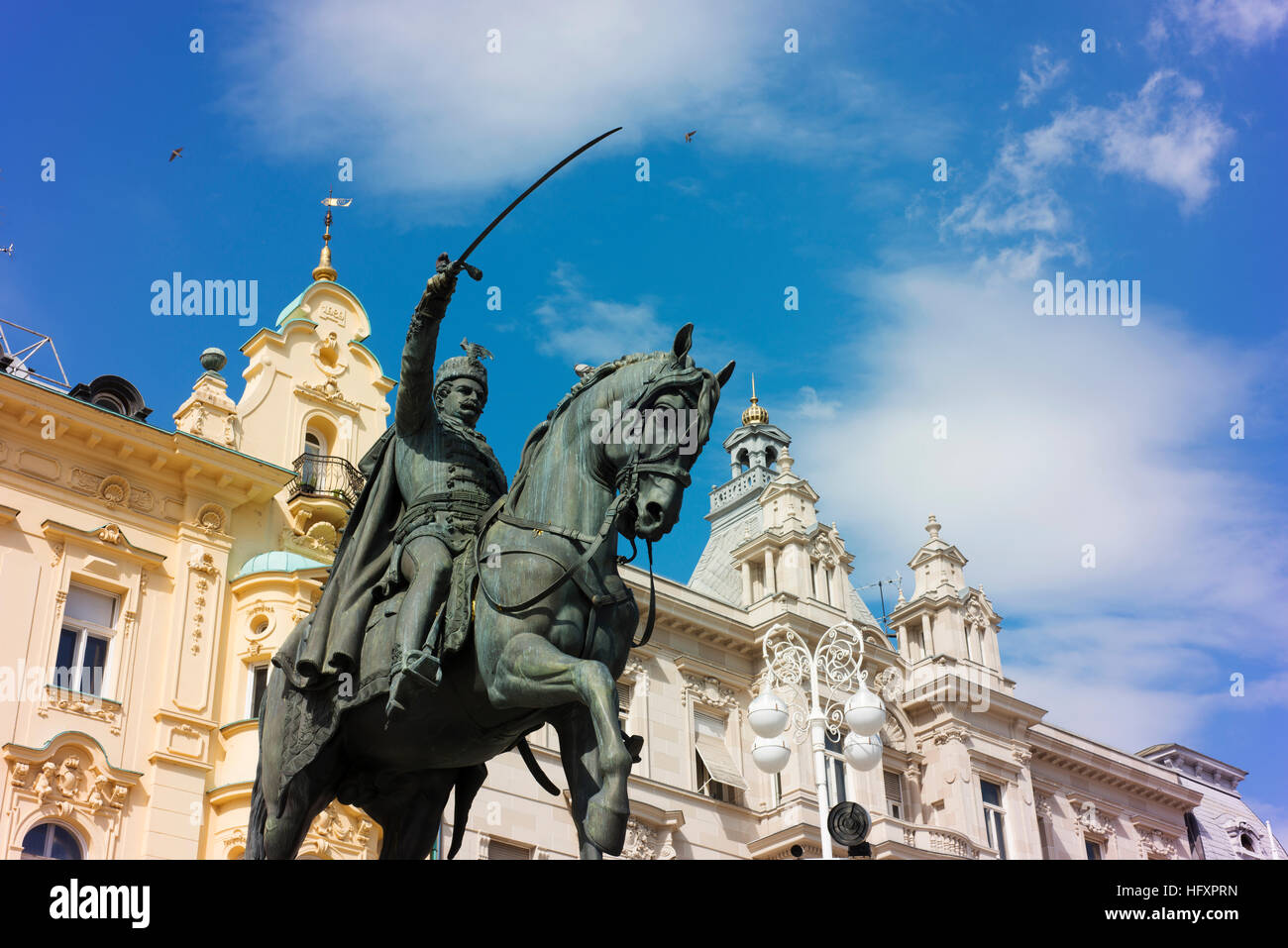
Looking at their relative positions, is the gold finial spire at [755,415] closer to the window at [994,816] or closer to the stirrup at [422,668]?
the window at [994,816]

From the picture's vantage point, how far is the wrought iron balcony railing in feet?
93.1

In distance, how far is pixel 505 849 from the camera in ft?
92.5

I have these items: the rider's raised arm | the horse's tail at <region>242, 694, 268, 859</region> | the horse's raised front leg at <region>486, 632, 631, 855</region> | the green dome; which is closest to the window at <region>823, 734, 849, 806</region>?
the green dome

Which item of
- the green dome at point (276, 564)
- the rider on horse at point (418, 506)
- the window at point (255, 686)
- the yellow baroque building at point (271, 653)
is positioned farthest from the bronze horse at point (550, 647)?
the green dome at point (276, 564)

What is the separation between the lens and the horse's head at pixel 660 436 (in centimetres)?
725

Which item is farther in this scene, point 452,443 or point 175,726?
point 175,726

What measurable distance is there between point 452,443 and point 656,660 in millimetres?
25357

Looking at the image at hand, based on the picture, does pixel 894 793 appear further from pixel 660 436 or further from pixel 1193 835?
pixel 660 436

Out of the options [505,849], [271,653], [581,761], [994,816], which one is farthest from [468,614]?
[994,816]

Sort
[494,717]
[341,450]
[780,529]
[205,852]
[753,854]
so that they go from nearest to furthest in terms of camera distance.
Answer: [494,717] < [205,852] < [341,450] < [753,854] < [780,529]
